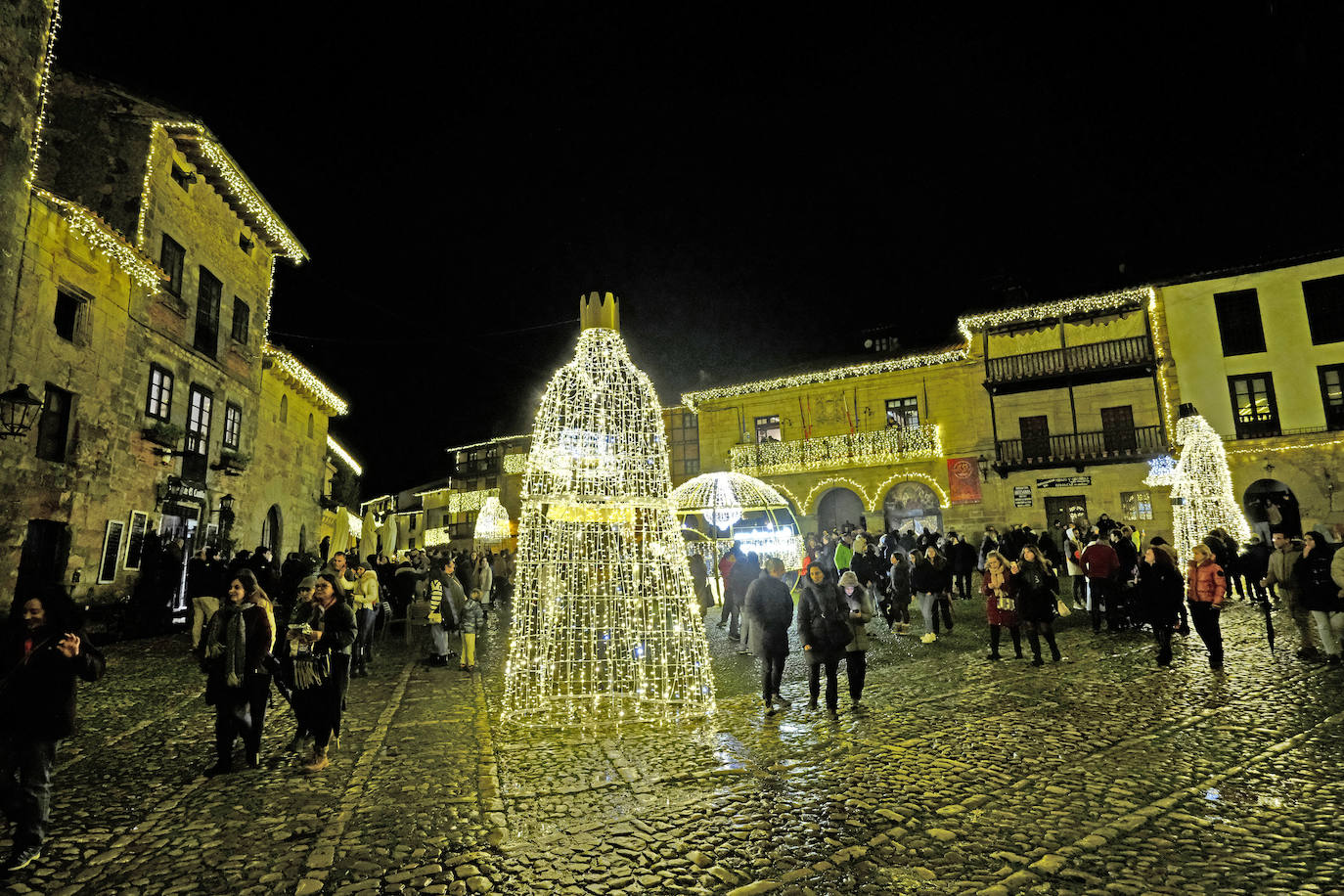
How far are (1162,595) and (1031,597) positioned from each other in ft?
4.99

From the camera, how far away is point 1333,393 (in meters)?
21.1

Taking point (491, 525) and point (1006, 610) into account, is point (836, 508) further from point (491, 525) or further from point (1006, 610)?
point (1006, 610)

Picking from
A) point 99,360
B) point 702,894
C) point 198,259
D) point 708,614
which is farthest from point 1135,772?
point 198,259

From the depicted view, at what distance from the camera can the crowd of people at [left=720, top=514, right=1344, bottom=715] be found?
7350 millimetres

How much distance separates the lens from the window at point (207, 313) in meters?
15.7

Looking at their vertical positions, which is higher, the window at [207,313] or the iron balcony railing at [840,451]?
the window at [207,313]

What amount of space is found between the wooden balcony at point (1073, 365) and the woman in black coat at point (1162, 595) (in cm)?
1742

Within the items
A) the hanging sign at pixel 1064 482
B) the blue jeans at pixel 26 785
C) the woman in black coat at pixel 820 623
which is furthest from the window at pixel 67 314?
the hanging sign at pixel 1064 482

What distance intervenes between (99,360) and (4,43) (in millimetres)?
7103

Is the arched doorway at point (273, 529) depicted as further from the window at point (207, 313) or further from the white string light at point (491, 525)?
the white string light at point (491, 525)

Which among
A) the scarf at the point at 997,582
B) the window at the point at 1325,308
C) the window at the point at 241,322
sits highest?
the window at the point at 1325,308

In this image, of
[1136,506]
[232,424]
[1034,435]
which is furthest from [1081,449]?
[232,424]

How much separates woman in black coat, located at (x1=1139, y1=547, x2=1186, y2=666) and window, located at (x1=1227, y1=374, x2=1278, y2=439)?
Answer: 18.1 m

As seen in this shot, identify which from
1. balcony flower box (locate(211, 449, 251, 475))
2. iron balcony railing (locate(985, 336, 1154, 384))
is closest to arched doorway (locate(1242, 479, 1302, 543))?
iron balcony railing (locate(985, 336, 1154, 384))
